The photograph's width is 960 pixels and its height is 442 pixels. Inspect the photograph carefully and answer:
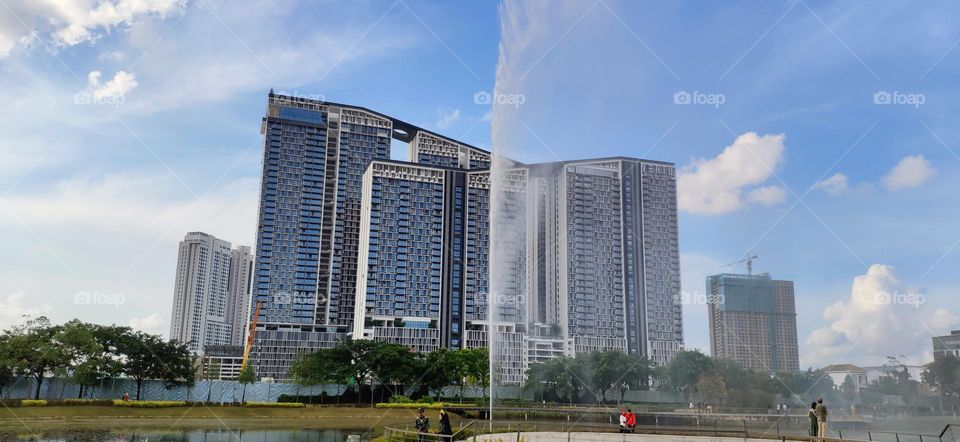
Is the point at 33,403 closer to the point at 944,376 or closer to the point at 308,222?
the point at 944,376

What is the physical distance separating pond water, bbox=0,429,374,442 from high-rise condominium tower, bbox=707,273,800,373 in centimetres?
3221

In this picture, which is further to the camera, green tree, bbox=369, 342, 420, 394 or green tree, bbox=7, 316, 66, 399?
green tree, bbox=369, 342, 420, 394


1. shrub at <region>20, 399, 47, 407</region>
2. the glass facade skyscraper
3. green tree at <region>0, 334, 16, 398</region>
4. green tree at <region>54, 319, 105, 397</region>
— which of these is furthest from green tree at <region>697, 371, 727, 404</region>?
the glass facade skyscraper

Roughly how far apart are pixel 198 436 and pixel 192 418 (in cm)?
1487

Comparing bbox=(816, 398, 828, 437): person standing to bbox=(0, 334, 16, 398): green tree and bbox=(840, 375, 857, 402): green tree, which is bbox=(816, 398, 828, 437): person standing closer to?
bbox=(840, 375, 857, 402): green tree

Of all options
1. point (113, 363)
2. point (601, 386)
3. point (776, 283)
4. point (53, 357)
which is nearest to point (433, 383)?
point (601, 386)

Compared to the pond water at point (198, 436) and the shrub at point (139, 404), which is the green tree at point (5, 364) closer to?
the shrub at point (139, 404)

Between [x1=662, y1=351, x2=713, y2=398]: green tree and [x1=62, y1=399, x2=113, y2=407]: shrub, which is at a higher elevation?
[x1=662, y1=351, x2=713, y2=398]: green tree

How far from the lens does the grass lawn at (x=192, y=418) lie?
41694 mm

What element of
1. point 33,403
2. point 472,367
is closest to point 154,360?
point 33,403

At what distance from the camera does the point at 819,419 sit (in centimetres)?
2273

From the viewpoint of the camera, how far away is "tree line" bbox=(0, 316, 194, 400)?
58219mm

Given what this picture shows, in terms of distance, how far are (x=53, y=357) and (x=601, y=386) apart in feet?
155

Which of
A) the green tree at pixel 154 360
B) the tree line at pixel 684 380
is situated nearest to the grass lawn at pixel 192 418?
the tree line at pixel 684 380
